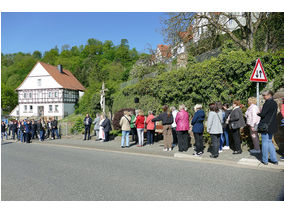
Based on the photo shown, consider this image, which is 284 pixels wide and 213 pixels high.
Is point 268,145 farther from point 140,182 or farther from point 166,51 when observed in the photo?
point 166,51

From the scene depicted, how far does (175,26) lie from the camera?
15672 mm

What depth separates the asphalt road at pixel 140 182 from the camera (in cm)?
450

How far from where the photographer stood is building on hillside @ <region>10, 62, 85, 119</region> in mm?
46531

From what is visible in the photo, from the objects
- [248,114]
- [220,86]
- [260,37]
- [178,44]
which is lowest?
[248,114]

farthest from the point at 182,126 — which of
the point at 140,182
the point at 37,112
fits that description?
the point at 37,112

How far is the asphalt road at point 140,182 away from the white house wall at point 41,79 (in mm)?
42111

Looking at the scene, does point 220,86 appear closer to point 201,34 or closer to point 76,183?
point 201,34

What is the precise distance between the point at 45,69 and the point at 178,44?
37583mm

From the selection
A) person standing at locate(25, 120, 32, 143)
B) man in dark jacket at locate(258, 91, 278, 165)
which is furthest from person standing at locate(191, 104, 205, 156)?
person standing at locate(25, 120, 32, 143)

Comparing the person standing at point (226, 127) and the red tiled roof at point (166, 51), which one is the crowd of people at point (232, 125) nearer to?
the person standing at point (226, 127)

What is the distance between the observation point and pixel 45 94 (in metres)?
47.3

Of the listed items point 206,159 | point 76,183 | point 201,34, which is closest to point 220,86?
point 206,159

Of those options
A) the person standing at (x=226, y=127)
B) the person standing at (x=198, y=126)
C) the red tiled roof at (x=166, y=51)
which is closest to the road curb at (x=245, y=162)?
the person standing at (x=198, y=126)

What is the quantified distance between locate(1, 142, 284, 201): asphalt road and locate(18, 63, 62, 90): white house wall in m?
42.1
